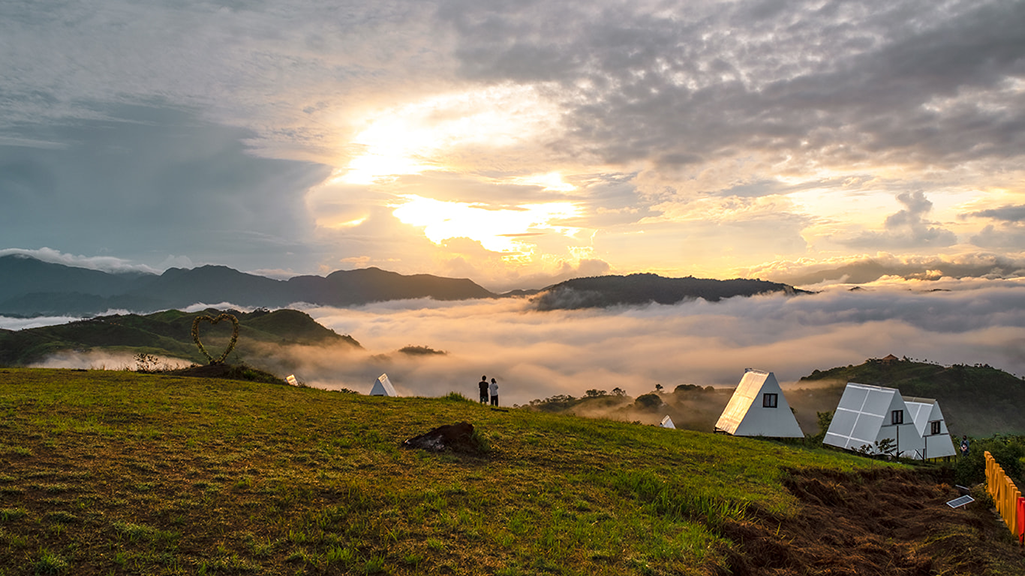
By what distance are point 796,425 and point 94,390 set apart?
43971 millimetres

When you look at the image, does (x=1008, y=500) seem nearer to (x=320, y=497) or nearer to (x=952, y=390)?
(x=320, y=497)

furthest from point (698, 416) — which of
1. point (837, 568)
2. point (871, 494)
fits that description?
point (837, 568)

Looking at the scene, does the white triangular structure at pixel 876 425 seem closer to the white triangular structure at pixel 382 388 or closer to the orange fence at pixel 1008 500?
the orange fence at pixel 1008 500

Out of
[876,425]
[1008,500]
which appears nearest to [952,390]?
[876,425]

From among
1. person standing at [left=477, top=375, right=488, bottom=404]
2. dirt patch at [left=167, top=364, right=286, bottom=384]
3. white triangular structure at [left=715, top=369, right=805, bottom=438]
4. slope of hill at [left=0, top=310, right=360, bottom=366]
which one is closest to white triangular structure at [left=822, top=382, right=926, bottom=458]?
white triangular structure at [left=715, top=369, right=805, bottom=438]

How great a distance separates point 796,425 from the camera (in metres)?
40.4

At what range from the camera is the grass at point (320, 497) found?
6.98 metres

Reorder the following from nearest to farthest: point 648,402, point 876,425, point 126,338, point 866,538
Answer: point 866,538, point 876,425, point 648,402, point 126,338

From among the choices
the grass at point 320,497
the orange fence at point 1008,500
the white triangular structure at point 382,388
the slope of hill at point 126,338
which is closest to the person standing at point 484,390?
the white triangular structure at point 382,388

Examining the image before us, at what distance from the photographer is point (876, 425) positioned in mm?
38656

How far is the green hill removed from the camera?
710 cm

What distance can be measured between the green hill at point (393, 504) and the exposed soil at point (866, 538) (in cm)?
5

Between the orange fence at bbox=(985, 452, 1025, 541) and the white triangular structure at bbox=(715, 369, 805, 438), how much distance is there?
20.5m

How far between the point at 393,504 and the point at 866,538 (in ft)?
34.9
